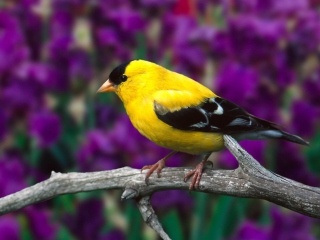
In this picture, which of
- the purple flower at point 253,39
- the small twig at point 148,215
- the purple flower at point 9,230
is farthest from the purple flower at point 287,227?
the purple flower at point 9,230

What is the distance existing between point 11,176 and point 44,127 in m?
0.15

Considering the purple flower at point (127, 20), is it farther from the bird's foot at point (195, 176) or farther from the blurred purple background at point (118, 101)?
the bird's foot at point (195, 176)

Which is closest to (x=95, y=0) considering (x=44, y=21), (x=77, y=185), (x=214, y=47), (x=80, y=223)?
(x=44, y=21)

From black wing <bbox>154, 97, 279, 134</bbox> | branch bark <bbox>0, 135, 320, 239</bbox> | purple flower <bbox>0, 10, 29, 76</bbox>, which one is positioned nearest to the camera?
branch bark <bbox>0, 135, 320, 239</bbox>

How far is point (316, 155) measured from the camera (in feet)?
5.78

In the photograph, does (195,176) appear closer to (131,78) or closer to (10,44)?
(131,78)

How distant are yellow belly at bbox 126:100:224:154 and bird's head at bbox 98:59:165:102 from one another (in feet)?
0.19

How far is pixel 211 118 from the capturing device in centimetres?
108

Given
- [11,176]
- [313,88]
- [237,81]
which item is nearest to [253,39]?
[237,81]

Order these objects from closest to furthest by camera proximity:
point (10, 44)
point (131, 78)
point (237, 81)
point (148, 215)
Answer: point (148, 215) → point (131, 78) → point (237, 81) → point (10, 44)

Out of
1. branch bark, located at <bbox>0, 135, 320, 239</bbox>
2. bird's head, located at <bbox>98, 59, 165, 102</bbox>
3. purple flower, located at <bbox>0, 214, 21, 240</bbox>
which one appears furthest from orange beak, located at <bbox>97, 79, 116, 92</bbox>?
purple flower, located at <bbox>0, 214, 21, 240</bbox>

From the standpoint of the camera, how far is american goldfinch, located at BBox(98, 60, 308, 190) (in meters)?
1.06

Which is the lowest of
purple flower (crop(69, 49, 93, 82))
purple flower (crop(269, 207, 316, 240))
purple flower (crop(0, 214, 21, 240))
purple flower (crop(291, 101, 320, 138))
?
purple flower (crop(269, 207, 316, 240))

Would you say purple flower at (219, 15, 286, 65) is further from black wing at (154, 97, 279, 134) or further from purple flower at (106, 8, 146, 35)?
black wing at (154, 97, 279, 134)
